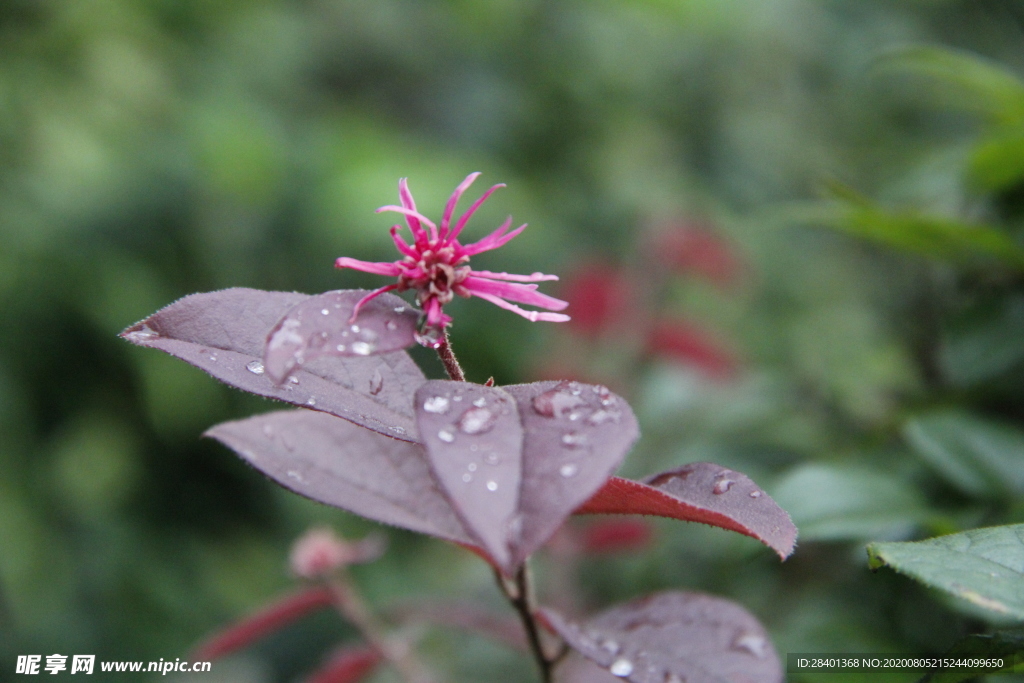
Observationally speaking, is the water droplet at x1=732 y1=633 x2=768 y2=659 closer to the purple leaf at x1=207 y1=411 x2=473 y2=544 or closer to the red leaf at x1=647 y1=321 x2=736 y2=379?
the purple leaf at x1=207 y1=411 x2=473 y2=544

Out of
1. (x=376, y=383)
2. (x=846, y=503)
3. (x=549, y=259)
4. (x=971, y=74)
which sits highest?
(x=971, y=74)

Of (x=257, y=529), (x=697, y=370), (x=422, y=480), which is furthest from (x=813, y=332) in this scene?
(x=422, y=480)

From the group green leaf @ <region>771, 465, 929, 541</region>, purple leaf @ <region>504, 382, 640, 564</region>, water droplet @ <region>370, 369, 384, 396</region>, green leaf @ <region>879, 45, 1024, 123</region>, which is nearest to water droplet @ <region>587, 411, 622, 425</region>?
purple leaf @ <region>504, 382, 640, 564</region>

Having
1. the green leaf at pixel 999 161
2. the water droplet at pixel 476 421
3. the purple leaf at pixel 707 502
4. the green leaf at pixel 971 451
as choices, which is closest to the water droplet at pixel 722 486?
the purple leaf at pixel 707 502

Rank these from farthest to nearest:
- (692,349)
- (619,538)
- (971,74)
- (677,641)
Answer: (692,349) → (619,538) → (971,74) → (677,641)

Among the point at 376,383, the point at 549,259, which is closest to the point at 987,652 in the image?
the point at 376,383

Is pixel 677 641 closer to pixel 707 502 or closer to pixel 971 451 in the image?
pixel 707 502

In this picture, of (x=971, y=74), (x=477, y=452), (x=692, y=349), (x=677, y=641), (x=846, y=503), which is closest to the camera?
(x=477, y=452)
